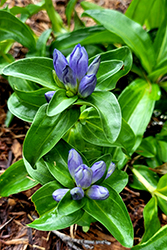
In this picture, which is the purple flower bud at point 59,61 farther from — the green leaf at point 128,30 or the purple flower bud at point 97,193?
the green leaf at point 128,30

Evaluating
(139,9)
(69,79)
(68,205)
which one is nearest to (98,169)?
(68,205)

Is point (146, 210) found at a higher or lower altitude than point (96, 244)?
higher

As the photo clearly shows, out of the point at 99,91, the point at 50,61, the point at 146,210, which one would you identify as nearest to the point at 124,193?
the point at 146,210

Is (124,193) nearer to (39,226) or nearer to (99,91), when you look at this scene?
(39,226)

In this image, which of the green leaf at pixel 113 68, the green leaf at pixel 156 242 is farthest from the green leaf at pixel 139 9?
the green leaf at pixel 156 242

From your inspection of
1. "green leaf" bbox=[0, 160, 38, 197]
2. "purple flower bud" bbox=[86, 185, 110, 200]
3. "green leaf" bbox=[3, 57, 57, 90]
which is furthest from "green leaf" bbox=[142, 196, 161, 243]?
"green leaf" bbox=[3, 57, 57, 90]
